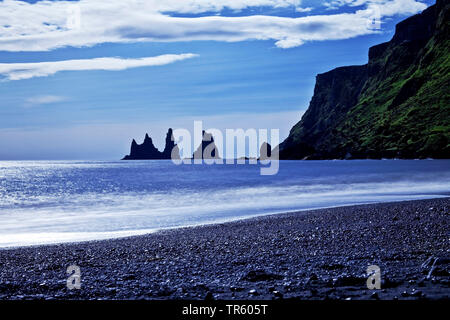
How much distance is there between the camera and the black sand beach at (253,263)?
10.3 m

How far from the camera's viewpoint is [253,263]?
13.9 metres

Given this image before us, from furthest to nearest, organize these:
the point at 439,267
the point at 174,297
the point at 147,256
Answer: the point at 147,256
the point at 439,267
the point at 174,297

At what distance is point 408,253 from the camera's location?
1416cm

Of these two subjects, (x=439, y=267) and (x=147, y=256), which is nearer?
(x=439, y=267)

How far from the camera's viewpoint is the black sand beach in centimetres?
1032
